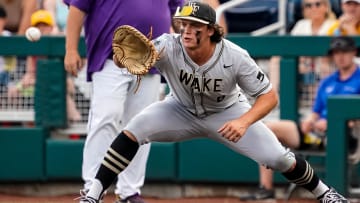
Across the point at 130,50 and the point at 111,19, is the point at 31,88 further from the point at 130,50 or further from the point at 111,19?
the point at 130,50

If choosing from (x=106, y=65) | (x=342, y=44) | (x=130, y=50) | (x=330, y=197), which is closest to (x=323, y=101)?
(x=342, y=44)

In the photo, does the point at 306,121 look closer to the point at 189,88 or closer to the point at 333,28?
the point at 333,28

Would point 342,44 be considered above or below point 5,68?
above

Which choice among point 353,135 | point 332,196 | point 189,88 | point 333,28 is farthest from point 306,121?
point 189,88

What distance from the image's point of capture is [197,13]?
6398 mm

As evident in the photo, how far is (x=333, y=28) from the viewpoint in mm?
9945

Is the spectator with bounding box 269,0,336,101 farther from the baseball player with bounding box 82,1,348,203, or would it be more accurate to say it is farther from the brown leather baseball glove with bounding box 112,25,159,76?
the brown leather baseball glove with bounding box 112,25,159,76

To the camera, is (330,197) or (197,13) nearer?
(197,13)

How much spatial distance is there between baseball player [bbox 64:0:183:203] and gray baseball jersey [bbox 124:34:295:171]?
50cm

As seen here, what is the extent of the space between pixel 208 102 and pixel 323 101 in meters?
2.50

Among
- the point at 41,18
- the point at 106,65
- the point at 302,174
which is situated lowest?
the point at 302,174

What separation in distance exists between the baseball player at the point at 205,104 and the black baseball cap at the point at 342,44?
6.89 ft

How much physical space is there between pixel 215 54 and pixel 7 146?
11.5ft

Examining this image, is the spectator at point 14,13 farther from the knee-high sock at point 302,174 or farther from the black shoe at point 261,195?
the knee-high sock at point 302,174
